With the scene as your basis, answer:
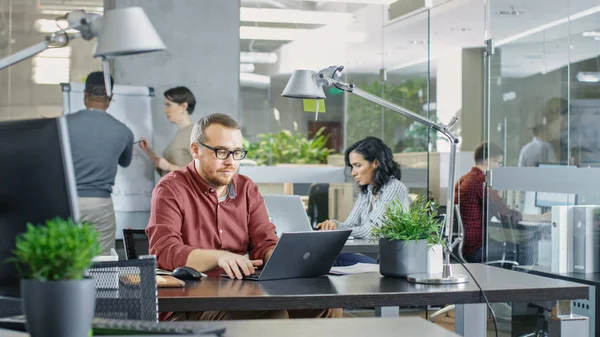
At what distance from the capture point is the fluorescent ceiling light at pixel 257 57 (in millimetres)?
6484

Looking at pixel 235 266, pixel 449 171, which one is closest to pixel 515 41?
pixel 449 171

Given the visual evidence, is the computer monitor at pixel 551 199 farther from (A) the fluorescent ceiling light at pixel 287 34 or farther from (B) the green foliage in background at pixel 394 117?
(A) the fluorescent ceiling light at pixel 287 34

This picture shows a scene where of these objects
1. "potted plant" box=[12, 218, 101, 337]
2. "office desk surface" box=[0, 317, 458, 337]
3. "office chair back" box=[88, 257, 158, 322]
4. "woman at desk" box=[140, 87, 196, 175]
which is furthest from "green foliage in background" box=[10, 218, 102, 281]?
"woman at desk" box=[140, 87, 196, 175]

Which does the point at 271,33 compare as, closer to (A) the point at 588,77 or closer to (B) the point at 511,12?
(B) the point at 511,12

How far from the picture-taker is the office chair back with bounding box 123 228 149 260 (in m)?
3.35

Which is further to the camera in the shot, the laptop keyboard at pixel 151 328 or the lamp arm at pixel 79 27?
the lamp arm at pixel 79 27

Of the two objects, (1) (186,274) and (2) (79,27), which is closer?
(2) (79,27)

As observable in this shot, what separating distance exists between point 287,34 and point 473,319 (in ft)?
13.0

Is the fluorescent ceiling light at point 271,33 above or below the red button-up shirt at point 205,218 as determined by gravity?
above

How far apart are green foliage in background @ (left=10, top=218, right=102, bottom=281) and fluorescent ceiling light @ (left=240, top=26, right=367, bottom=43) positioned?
5249mm

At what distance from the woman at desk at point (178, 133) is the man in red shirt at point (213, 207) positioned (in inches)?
110

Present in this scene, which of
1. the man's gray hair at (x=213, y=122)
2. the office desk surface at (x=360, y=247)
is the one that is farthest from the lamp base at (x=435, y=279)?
the office desk surface at (x=360, y=247)

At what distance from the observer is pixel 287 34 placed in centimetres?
652

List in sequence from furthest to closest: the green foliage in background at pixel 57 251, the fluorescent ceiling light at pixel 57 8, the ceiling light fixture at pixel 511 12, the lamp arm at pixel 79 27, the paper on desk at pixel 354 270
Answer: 1. the fluorescent ceiling light at pixel 57 8
2. the ceiling light fixture at pixel 511 12
3. the paper on desk at pixel 354 270
4. the lamp arm at pixel 79 27
5. the green foliage in background at pixel 57 251
